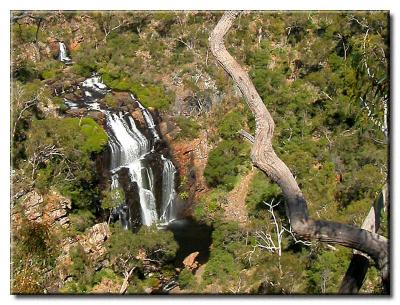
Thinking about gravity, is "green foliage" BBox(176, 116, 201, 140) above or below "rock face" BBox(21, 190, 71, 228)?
A: above

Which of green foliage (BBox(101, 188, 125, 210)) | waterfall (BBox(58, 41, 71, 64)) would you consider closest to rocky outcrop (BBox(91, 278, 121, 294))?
green foliage (BBox(101, 188, 125, 210))

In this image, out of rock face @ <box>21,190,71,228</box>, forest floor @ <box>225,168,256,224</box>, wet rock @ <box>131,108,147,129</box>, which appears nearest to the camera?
rock face @ <box>21,190,71,228</box>

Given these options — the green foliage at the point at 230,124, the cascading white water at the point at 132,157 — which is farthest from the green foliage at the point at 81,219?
the green foliage at the point at 230,124

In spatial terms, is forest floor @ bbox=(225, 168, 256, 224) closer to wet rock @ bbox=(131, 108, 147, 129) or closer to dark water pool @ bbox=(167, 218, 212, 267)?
dark water pool @ bbox=(167, 218, 212, 267)

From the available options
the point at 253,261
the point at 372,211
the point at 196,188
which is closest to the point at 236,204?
the point at 196,188

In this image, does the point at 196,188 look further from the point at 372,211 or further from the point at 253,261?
the point at 372,211
